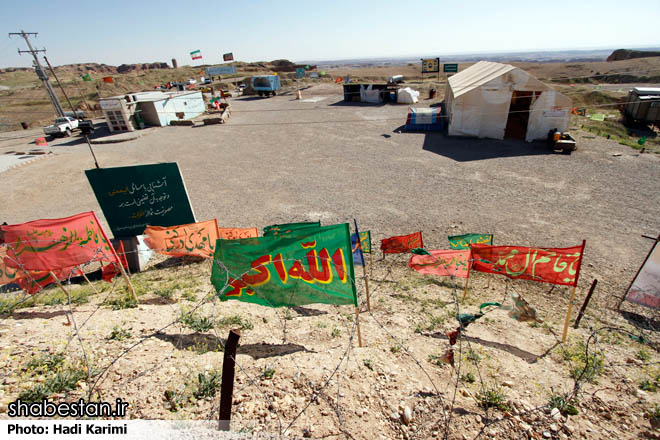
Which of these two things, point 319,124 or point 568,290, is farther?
point 319,124

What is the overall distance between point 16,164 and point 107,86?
47069mm

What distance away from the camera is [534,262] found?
6.75 m

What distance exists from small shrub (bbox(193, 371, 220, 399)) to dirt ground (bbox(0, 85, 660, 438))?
14cm

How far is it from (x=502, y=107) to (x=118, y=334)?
2575cm

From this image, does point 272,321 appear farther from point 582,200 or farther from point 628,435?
point 582,200

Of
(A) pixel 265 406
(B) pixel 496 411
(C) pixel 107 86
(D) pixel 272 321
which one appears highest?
(C) pixel 107 86

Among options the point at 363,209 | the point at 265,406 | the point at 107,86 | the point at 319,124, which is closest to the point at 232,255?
the point at 265,406

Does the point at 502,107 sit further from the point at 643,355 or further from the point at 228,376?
the point at 228,376

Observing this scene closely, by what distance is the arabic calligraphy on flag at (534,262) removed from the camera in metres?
6.39

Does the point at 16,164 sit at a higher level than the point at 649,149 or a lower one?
higher

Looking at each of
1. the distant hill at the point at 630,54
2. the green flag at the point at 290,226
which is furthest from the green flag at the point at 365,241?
the distant hill at the point at 630,54

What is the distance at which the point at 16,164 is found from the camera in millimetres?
22781

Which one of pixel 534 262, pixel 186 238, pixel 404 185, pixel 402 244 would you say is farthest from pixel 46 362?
pixel 404 185

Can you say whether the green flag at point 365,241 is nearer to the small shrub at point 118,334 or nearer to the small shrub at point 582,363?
the small shrub at point 582,363
